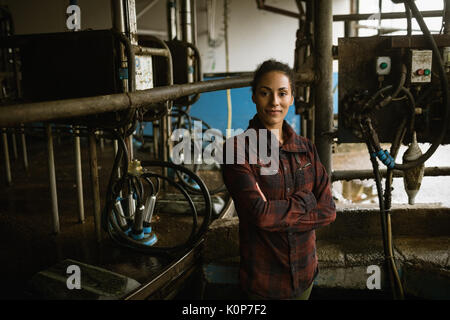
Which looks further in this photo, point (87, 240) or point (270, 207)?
point (87, 240)

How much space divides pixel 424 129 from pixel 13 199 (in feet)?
11.4

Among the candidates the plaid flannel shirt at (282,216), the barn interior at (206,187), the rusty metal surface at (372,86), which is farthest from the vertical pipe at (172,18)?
the plaid flannel shirt at (282,216)

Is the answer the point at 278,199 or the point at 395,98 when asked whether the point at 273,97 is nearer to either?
the point at 278,199

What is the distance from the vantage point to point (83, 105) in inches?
46.4

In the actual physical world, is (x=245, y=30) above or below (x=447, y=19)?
above

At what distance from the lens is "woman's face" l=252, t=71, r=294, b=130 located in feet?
5.11

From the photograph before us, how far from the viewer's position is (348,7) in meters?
9.23

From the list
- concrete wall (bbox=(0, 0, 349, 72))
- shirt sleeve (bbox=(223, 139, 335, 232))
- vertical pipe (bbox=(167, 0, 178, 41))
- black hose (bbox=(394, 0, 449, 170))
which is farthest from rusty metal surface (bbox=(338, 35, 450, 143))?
concrete wall (bbox=(0, 0, 349, 72))

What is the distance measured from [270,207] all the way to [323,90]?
1.19m

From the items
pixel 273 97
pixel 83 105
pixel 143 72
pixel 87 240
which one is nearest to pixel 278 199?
pixel 273 97

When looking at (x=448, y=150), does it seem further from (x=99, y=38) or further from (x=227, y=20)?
(x=227, y=20)

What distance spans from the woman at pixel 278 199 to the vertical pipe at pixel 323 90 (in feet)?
2.62

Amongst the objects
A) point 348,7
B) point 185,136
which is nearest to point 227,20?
point 348,7

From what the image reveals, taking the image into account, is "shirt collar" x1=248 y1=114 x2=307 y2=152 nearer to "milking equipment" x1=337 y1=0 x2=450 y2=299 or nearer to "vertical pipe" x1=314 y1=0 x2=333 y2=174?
"milking equipment" x1=337 y1=0 x2=450 y2=299
